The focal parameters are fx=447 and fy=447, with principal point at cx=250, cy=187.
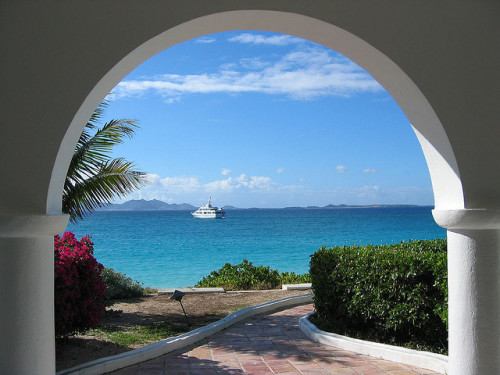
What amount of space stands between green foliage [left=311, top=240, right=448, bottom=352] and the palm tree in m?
4.29

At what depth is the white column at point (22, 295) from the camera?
121 inches

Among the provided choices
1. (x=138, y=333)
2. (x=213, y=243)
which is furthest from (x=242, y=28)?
(x=213, y=243)

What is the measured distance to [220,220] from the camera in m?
81.3

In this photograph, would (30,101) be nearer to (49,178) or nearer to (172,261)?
(49,178)

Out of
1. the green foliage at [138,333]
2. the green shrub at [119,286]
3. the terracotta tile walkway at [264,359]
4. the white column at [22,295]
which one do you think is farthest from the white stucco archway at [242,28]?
the green shrub at [119,286]

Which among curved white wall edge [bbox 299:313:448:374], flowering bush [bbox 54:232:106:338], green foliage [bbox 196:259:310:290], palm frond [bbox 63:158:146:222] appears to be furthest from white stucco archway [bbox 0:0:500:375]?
green foliage [bbox 196:259:310:290]

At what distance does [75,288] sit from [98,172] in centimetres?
326

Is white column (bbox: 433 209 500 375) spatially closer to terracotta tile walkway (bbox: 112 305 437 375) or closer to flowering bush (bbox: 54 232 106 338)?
terracotta tile walkway (bbox: 112 305 437 375)

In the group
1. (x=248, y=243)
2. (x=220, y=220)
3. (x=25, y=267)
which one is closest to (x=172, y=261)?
(x=248, y=243)

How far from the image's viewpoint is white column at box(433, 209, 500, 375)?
338cm

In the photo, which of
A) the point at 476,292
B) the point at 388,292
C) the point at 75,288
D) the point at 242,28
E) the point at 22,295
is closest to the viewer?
the point at 22,295

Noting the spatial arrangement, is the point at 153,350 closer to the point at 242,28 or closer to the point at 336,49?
the point at 242,28

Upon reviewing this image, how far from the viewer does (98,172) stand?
8.63m

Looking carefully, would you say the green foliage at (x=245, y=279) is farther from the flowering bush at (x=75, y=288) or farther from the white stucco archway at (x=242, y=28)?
the white stucco archway at (x=242, y=28)
